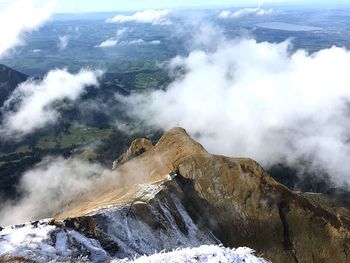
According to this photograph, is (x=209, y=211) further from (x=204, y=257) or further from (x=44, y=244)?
(x=204, y=257)

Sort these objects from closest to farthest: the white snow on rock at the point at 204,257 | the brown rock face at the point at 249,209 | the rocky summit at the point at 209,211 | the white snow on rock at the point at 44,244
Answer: the white snow on rock at the point at 204,257 → the white snow on rock at the point at 44,244 → the rocky summit at the point at 209,211 → the brown rock face at the point at 249,209

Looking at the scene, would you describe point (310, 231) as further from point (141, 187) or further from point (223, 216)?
point (141, 187)

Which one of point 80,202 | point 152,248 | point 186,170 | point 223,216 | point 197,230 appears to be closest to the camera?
point 152,248

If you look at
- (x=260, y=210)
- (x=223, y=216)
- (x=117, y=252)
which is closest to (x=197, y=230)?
(x=223, y=216)

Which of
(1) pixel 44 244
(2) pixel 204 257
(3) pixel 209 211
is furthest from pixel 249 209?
(2) pixel 204 257

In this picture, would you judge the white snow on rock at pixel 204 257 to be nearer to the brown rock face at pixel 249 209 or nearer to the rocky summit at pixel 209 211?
the rocky summit at pixel 209 211

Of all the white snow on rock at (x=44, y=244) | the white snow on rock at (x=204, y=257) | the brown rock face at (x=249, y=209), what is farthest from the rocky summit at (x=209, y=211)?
the white snow on rock at (x=204, y=257)

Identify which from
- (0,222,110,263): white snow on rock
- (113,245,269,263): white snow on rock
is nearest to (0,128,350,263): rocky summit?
(0,222,110,263): white snow on rock
